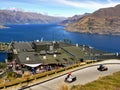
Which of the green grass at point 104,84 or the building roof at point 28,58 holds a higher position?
the green grass at point 104,84

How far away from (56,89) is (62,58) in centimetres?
4701

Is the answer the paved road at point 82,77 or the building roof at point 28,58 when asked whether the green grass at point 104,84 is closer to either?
the paved road at point 82,77

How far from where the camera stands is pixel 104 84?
47344mm

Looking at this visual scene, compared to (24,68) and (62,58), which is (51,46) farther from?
(24,68)

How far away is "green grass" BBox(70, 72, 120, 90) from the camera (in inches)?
1752

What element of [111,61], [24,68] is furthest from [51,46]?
[111,61]

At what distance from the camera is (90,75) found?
182 ft

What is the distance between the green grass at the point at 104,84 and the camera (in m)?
44.5

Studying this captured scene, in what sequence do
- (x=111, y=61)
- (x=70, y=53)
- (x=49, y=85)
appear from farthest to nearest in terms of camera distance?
(x=70, y=53) < (x=111, y=61) < (x=49, y=85)

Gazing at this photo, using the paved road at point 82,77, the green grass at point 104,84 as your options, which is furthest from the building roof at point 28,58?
the green grass at point 104,84

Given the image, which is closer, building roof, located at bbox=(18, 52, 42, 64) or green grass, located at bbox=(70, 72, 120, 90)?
green grass, located at bbox=(70, 72, 120, 90)

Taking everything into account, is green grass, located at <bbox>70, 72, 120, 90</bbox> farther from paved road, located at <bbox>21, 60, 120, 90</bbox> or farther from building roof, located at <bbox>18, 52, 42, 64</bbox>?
building roof, located at <bbox>18, 52, 42, 64</bbox>

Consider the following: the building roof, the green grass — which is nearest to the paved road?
the green grass

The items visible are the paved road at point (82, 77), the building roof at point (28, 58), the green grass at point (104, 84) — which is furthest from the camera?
the building roof at point (28, 58)
